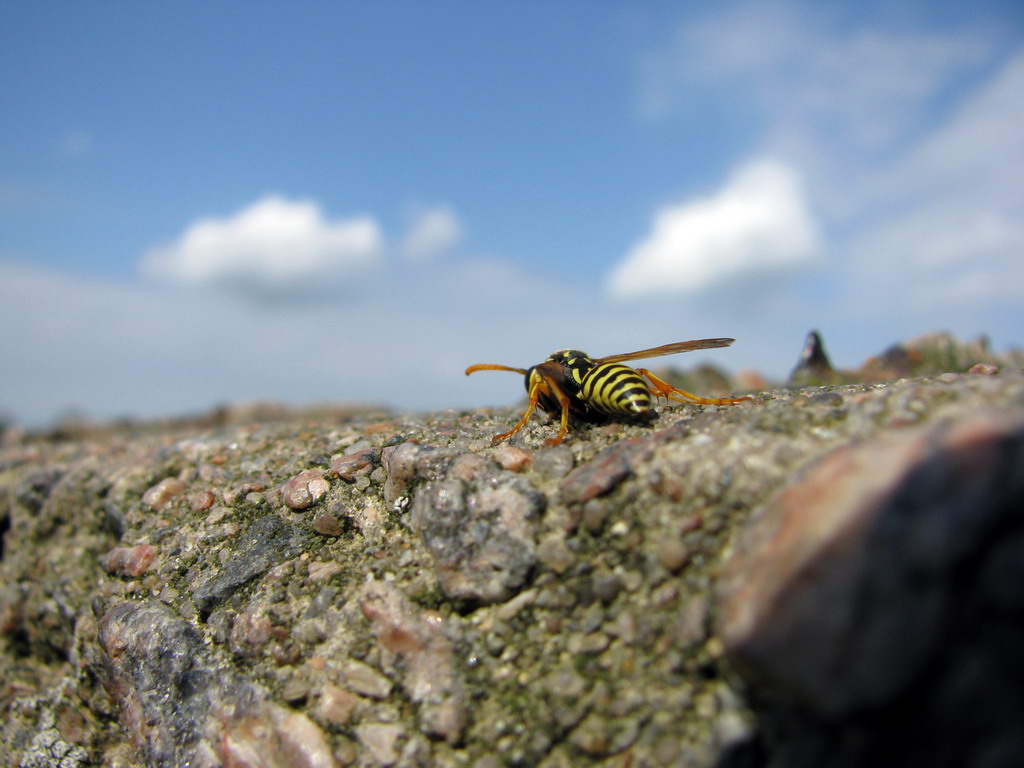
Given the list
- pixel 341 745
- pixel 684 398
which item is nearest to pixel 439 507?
pixel 341 745

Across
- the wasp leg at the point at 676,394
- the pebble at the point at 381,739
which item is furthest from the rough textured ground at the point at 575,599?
the wasp leg at the point at 676,394

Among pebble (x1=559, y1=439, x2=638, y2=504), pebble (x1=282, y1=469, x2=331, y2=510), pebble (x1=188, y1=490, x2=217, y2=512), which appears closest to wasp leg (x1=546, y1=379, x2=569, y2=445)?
pebble (x1=559, y1=439, x2=638, y2=504)

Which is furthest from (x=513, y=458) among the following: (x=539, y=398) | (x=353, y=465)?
(x=353, y=465)

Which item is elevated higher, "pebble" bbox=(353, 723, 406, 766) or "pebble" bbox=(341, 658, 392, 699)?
"pebble" bbox=(341, 658, 392, 699)

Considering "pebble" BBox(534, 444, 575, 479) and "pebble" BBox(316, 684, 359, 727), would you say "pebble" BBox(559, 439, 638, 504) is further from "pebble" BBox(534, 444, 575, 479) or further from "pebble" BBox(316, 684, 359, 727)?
"pebble" BBox(316, 684, 359, 727)

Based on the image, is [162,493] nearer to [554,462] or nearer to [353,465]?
[353,465]

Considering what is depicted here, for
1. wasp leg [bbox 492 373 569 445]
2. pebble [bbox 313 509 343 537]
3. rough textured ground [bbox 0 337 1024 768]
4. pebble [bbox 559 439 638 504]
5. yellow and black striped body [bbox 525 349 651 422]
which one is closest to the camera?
rough textured ground [bbox 0 337 1024 768]

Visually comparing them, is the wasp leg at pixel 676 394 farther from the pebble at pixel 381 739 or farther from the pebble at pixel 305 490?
the pebble at pixel 381 739
